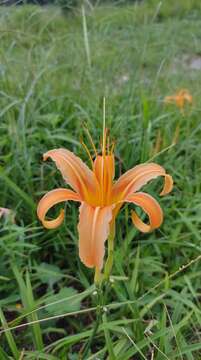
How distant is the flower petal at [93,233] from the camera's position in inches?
39.2

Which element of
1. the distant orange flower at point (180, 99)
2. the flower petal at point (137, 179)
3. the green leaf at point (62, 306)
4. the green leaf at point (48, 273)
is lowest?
the green leaf at point (48, 273)

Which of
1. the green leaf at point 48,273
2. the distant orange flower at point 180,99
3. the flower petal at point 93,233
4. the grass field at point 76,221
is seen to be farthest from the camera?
the distant orange flower at point 180,99

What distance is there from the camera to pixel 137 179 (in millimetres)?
1183

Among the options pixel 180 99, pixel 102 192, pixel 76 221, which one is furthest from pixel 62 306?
pixel 180 99

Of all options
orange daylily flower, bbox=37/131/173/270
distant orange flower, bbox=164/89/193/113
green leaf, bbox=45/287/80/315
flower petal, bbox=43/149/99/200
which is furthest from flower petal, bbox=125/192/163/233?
distant orange flower, bbox=164/89/193/113

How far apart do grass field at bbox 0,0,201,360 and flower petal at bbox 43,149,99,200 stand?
241 millimetres

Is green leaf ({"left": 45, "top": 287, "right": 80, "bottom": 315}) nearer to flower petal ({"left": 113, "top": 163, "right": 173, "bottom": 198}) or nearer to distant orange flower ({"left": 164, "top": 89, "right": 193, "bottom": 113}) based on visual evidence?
flower petal ({"left": 113, "top": 163, "right": 173, "bottom": 198})

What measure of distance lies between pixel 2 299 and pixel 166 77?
5.82ft

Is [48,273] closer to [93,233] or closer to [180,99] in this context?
[93,233]

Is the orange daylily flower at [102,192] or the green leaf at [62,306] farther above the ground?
the orange daylily flower at [102,192]

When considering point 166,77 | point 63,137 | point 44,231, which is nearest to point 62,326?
point 44,231

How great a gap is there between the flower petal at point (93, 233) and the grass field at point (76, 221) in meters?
0.27

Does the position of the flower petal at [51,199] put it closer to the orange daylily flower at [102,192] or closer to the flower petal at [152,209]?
the orange daylily flower at [102,192]

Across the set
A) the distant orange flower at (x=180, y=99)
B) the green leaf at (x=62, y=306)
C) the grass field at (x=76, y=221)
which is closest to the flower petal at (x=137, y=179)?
the grass field at (x=76, y=221)
